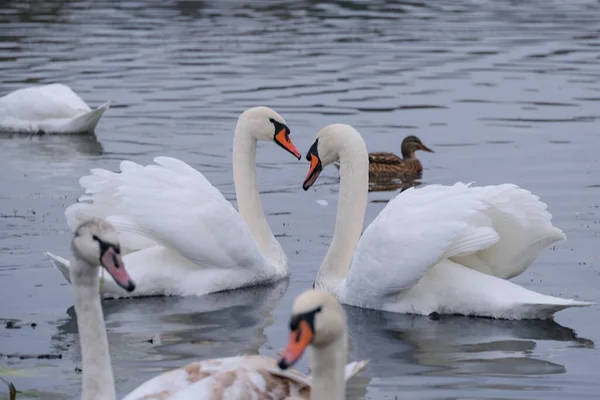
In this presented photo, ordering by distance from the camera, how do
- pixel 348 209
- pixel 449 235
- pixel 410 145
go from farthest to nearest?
pixel 410 145, pixel 348 209, pixel 449 235

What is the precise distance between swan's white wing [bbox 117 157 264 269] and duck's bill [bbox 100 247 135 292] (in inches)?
134

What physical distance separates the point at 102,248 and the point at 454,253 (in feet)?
11.0

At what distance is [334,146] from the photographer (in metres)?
9.64

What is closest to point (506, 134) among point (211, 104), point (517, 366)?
point (211, 104)

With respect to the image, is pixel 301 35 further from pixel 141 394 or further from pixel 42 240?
pixel 141 394

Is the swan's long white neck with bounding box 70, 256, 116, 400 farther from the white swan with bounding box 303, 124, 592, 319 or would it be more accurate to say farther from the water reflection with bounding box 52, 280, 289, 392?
the white swan with bounding box 303, 124, 592, 319

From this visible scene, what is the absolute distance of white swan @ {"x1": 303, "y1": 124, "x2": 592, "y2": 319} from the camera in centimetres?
824

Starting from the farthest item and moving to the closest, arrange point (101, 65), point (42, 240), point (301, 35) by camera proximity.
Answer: point (301, 35), point (101, 65), point (42, 240)

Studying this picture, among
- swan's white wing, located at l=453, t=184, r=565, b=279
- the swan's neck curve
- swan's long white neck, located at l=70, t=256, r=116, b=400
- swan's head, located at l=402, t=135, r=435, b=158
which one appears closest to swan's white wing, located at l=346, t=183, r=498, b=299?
swan's white wing, located at l=453, t=184, r=565, b=279

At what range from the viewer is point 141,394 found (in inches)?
218

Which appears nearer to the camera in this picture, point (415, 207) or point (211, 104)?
point (415, 207)

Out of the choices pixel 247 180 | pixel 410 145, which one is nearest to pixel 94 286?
pixel 247 180

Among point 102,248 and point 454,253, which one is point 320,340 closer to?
point 102,248

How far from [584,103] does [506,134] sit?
2.78m
